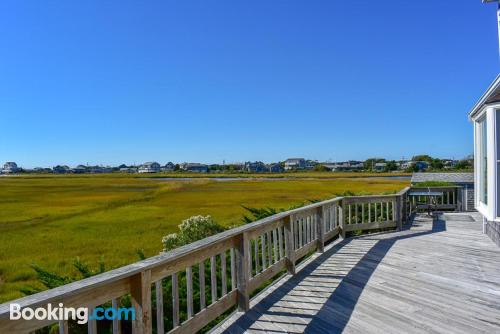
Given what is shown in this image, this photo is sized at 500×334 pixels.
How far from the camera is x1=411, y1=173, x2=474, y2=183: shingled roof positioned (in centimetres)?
1206

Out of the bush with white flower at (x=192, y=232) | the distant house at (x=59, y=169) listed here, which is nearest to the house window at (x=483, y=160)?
the bush with white flower at (x=192, y=232)

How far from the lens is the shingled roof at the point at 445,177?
12.1m

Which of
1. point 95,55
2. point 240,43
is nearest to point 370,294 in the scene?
point 240,43

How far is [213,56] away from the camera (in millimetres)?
20703

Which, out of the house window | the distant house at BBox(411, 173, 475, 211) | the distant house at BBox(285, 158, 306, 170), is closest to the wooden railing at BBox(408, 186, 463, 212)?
the distant house at BBox(411, 173, 475, 211)

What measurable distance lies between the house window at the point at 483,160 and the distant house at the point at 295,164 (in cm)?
14455

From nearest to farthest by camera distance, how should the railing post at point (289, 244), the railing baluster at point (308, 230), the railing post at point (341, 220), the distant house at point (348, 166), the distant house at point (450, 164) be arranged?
the railing post at point (289, 244) → the railing baluster at point (308, 230) → the railing post at point (341, 220) → the distant house at point (450, 164) → the distant house at point (348, 166)

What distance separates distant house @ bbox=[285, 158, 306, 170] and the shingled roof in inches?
5453

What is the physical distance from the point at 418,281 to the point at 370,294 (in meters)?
0.95

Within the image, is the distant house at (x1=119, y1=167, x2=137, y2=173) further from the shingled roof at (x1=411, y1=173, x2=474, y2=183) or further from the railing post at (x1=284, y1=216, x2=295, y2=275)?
the railing post at (x1=284, y1=216, x2=295, y2=275)

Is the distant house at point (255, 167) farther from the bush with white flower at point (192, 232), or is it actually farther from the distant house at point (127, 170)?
the bush with white flower at point (192, 232)

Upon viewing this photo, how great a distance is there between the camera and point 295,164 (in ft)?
516

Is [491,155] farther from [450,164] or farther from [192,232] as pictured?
[450,164]

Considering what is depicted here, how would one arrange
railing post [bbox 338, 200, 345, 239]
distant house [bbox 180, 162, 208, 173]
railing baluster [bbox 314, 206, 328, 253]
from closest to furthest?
1. railing baluster [bbox 314, 206, 328, 253]
2. railing post [bbox 338, 200, 345, 239]
3. distant house [bbox 180, 162, 208, 173]
